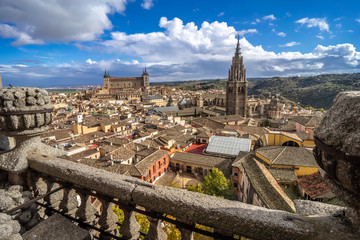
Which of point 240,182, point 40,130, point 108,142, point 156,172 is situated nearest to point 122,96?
point 108,142

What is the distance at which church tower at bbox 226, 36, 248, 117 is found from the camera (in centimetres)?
6706

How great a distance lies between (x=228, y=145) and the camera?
27.7 m

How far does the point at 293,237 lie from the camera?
1914 mm

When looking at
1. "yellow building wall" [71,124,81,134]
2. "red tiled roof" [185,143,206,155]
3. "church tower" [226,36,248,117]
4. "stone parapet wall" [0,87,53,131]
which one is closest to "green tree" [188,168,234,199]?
"red tiled roof" [185,143,206,155]

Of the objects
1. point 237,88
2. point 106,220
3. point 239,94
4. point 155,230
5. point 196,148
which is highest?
point 237,88

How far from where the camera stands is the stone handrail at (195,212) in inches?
75.9

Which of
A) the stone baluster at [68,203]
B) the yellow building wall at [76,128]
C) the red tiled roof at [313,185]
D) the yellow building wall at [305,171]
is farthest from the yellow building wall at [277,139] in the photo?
the yellow building wall at [76,128]

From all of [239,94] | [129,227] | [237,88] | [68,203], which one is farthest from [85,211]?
[239,94]

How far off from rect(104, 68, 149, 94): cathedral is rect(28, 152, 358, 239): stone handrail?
153 meters

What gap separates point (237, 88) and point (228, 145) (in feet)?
145

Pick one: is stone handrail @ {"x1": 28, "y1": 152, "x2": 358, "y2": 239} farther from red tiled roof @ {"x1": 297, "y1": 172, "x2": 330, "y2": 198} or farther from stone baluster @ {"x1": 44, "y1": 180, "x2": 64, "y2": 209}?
red tiled roof @ {"x1": 297, "y1": 172, "x2": 330, "y2": 198}

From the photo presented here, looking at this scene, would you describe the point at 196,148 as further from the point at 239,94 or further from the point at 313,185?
the point at 239,94

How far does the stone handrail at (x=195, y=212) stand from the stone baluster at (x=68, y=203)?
2.1 inches

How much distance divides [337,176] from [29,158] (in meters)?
4.91
